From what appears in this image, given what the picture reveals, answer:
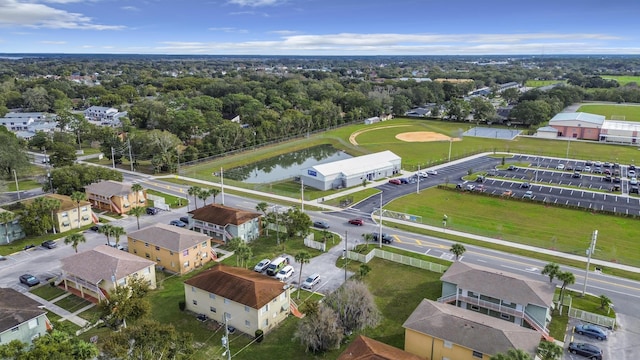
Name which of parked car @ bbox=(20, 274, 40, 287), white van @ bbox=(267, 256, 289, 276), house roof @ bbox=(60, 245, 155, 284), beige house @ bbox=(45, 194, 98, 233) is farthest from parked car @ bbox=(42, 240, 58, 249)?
white van @ bbox=(267, 256, 289, 276)

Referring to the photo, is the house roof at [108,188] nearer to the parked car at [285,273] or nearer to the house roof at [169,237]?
the house roof at [169,237]

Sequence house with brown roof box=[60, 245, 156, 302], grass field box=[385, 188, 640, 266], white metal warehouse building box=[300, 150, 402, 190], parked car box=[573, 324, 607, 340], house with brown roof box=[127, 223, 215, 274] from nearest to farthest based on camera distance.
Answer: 1. parked car box=[573, 324, 607, 340]
2. house with brown roof box=[60, 245, 156, 302]
3. house with brown roof box=[127, 223, 215, 274]
4. grass field box=[385, 188, 640, 266]
5. white metal warehouse building box=[300, 150, 402, 190]

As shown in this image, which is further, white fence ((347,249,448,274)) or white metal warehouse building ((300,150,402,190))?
white metal warehouse building ((300,150,402,190))

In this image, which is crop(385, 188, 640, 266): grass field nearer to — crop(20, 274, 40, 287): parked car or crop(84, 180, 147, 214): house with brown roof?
crop(84, 180, 147, 214): house with brown roof

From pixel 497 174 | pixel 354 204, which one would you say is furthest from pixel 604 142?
pixel 354 204

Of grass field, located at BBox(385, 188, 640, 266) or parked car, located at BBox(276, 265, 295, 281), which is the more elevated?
parked car, located at BBox(276, 265, 295, 281)
